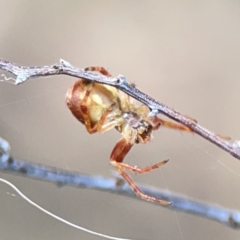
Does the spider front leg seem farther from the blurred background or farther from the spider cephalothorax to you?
the blurred background

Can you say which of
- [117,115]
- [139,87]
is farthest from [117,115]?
[139,87]

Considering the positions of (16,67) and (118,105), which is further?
(118,105)

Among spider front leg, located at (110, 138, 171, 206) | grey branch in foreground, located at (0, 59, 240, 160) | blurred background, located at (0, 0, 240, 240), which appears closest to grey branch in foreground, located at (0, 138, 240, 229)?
spider front leg, located at (110, 138, 171, 206)

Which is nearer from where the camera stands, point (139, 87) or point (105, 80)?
point (105, 80)

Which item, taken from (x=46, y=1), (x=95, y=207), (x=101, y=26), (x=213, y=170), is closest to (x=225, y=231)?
(x=213, y=170)

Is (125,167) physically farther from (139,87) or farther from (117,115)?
(139,87)

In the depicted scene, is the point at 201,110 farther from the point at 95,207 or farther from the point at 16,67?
the point at 16,67

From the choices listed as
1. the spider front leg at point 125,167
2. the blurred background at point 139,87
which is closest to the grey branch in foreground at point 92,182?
the spider front leg at point 125,167
